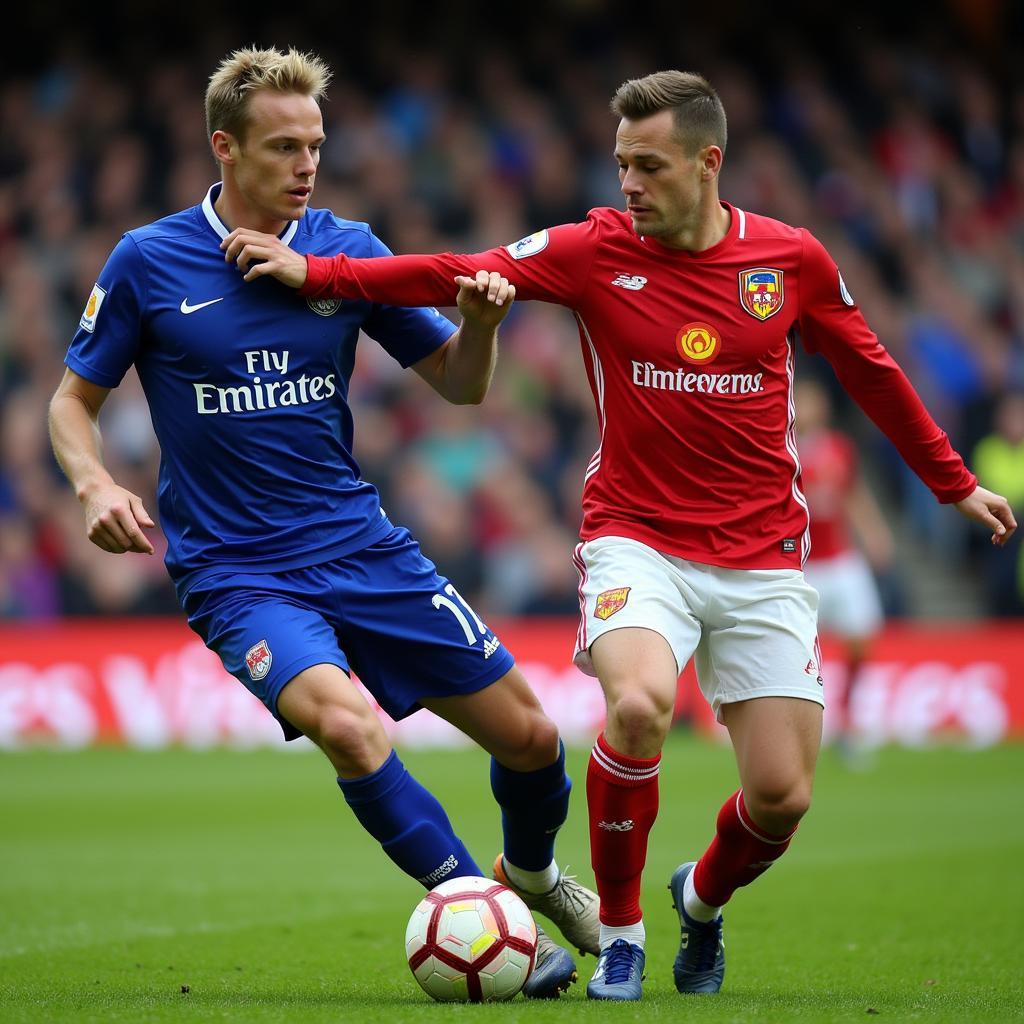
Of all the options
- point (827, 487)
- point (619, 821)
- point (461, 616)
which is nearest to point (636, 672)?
point (619, 821)

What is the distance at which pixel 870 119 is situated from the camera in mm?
19766

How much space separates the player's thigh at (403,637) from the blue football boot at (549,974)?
79 centimetres

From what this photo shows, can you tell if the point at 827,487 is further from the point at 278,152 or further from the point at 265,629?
the point at 265,629

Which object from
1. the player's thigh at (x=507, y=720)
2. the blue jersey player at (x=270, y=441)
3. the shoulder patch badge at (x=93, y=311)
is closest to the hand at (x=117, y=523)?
the blue jersey player at (x=270, y=441)

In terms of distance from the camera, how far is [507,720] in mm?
5508

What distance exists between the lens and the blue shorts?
17.1ft

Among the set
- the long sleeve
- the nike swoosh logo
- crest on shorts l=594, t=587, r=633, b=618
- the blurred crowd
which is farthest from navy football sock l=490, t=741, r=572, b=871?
the blurred crowd

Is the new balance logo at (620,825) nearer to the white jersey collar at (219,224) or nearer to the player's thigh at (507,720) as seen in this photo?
the player's thigh at (507,720)

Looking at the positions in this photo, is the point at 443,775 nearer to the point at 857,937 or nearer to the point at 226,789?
the point at 226,789

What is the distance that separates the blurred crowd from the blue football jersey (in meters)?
10.2

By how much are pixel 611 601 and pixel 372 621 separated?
28.3 inches

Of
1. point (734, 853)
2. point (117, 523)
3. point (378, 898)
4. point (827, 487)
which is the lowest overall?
point (827, 487)

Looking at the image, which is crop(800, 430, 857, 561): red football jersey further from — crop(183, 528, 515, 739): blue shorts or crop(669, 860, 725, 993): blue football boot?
crop(183, 528, 515, 739): blue shorts

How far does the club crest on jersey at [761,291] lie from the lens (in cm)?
551
